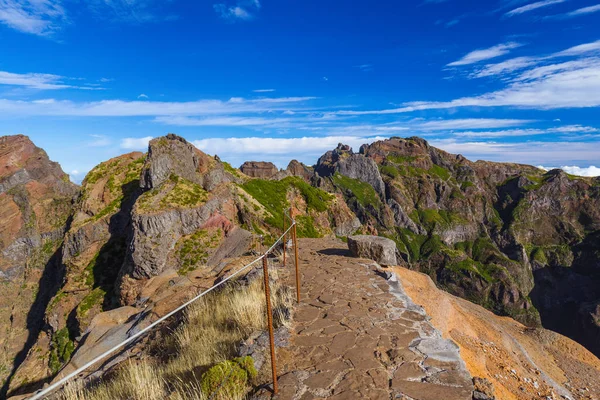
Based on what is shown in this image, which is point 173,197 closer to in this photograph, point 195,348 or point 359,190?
point 195,348

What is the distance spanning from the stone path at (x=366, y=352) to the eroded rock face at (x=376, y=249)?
11.5ft

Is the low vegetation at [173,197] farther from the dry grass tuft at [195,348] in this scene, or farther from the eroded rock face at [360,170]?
the eroded rock face at [360,170]

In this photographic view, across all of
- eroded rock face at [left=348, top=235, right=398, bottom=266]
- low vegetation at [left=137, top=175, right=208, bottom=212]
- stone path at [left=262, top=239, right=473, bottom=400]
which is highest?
low vegetation at [left=137, top=175, right=208, bottom=212]

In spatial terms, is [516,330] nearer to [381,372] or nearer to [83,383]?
[381,372]

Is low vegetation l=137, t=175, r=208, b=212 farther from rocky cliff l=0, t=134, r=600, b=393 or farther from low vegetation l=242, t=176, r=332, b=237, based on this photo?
low vegetation l=242, t=176, r=332, b=237

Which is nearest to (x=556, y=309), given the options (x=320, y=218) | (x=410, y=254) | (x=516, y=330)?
(x=410, y=254)

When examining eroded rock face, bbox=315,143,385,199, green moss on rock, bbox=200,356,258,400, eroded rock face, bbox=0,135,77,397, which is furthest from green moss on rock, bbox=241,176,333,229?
eroded rock face, bbox=315,143,385,199

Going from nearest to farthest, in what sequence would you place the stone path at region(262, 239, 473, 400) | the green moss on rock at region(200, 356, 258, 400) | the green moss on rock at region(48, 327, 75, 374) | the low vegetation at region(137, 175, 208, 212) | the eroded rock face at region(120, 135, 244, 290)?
the green moss on rock at region(200, 356, 258, 400) → the stone path at region(262, 239, 473, 400) → the green moss on rock at region(48, 327, 75, 374) → the eroded rock face at region(120, 135, 244, 290) → the low vegetation at region(137, 175, 208, 212)

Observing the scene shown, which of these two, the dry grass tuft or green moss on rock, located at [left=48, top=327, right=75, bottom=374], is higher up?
the dry grass tuft

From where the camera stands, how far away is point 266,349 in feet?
20.9

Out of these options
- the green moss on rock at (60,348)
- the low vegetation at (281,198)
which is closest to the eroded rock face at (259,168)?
the low vegetation at (281,198)

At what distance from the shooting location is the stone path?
213 inches

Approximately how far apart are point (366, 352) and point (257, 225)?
30270 millimetres

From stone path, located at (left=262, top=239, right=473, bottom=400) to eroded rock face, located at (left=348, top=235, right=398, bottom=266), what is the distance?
138 inches
